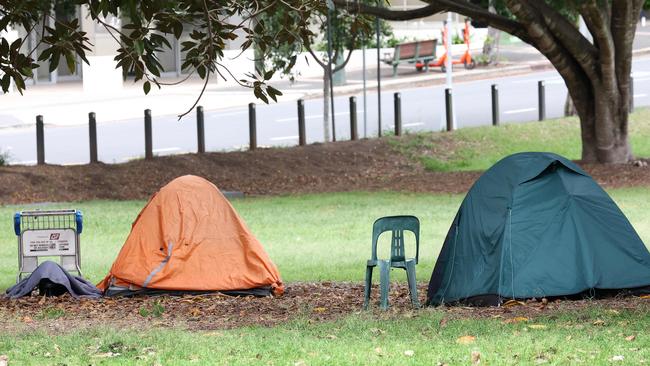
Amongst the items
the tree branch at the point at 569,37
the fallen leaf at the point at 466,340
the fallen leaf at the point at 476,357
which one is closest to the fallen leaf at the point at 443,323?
the fallen leaf at the point at 466,340

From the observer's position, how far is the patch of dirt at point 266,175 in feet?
65.4

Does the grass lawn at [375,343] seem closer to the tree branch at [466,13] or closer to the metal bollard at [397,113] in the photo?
the tree branch at [466,13]

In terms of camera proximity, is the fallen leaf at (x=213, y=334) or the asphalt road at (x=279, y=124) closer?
the fallen leaf at (x=213, y=334)

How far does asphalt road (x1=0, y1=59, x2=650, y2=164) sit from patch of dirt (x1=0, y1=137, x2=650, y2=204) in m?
2.56

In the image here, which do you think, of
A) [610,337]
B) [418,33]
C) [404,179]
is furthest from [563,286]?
[418,33]

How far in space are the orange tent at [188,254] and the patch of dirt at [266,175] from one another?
303 inches

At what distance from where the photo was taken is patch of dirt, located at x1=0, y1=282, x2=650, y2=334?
32.7 ft

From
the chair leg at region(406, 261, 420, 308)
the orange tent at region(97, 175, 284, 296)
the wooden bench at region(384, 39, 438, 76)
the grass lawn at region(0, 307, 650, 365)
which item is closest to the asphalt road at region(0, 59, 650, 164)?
the wooden bench at region(384, 39, 438, 76)

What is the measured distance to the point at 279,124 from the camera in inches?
1170

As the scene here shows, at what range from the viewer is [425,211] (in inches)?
700

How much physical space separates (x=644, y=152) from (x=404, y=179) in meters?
5.79

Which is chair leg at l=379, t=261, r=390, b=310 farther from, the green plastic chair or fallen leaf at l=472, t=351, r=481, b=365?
fallen leaf at l=472, t=351, r=481, b=365

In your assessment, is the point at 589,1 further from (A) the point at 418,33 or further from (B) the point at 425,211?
(A) the point at 418,33

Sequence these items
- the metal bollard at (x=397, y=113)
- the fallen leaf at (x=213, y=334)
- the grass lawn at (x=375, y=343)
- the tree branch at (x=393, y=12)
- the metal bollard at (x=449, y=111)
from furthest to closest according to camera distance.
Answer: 1. the metal bollard at (x=449, y=111)
2. the metal bollard at (x=397, y=113)
3. the tree branch at (x=393, y=12)
4. the fallen leaf at (x=213, y=334)
5. the grass lawn at (x=375, y=343)
